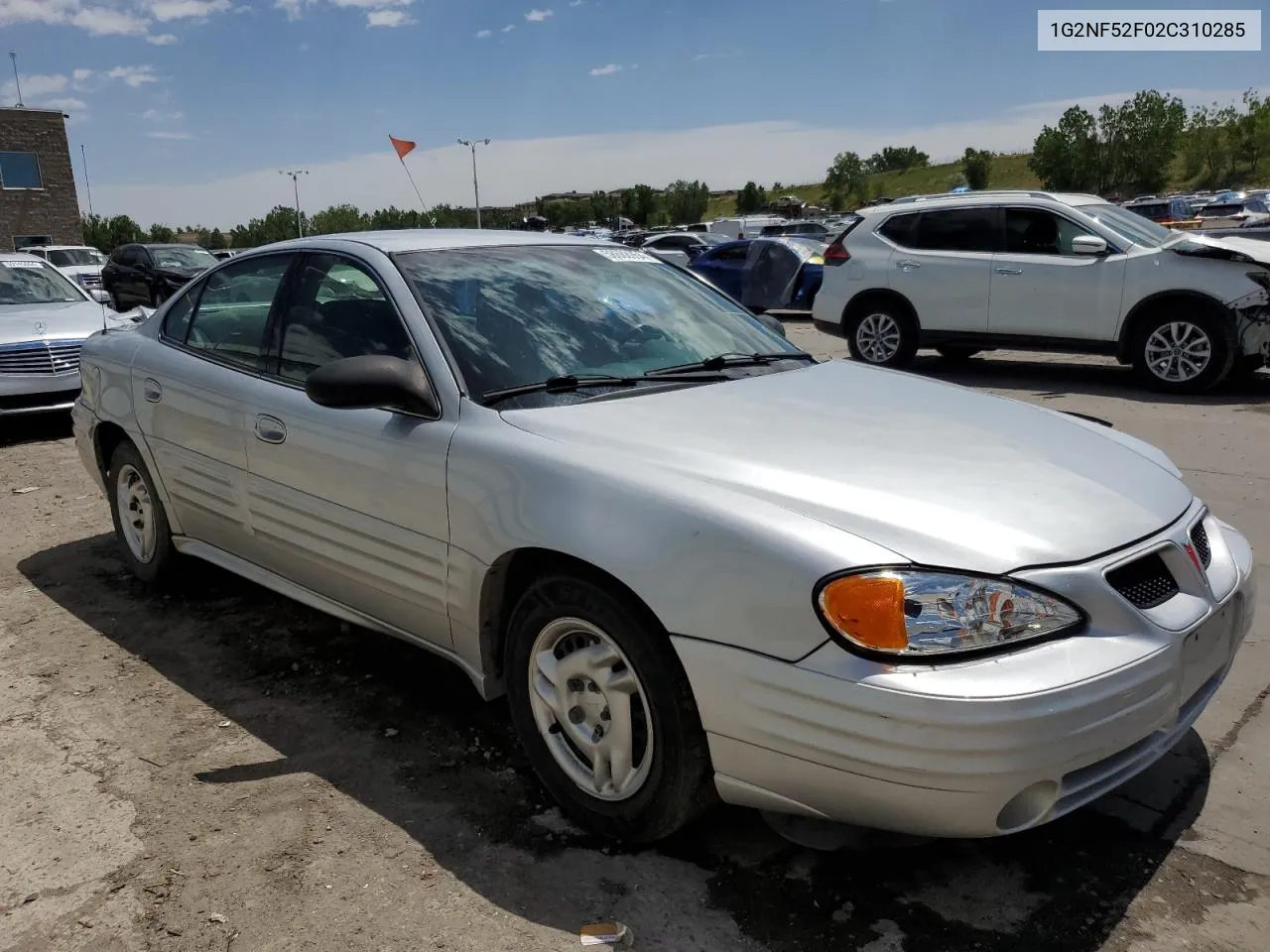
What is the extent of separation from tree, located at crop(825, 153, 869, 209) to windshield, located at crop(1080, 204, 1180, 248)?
96.0m

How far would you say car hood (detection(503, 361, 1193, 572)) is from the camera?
7.51 ft

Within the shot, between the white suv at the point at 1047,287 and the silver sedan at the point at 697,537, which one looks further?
the white suv at the point at 1047,287

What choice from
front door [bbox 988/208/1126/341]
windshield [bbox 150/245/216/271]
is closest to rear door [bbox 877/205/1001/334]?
front door [bbox 988/208/1126/341]

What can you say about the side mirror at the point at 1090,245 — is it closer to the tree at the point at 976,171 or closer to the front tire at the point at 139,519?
the front tire at the point at 139,519

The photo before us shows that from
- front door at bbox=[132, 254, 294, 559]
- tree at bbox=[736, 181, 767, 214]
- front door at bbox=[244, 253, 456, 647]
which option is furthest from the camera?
tree at bbox=[736, 181, 767, 214]

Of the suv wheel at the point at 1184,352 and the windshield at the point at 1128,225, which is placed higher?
the windshield at the point at 1128,225

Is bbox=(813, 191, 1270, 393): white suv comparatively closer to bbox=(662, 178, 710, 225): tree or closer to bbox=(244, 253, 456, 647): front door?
bbox=(244, 253, 456, 647): front door

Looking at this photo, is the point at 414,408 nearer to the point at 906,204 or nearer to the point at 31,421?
the point at 31,421

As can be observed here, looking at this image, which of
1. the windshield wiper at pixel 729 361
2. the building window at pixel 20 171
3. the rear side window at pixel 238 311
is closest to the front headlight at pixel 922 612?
the windshield wiper at pixel 729 361

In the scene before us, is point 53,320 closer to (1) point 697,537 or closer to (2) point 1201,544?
(1) point 697,537

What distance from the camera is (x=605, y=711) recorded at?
2.66 m

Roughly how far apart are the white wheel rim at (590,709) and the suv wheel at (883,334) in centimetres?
837

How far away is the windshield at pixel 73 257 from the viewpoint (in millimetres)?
24859

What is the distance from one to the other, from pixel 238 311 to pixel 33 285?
6.95 meters
